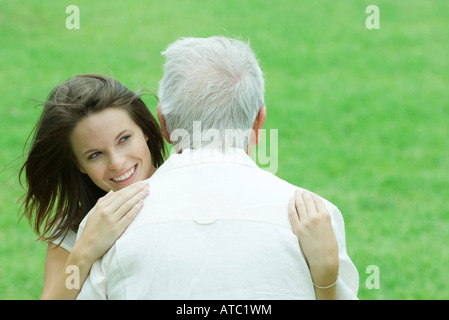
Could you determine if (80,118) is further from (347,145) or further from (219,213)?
(347,145)

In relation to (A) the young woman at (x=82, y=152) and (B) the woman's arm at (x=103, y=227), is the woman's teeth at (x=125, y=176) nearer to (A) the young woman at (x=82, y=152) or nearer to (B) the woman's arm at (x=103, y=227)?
(A) the young woman at (x=82, y=152)

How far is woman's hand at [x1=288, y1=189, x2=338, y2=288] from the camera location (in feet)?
7.46

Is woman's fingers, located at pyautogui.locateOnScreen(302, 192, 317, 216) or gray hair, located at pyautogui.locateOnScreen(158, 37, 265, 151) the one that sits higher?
gray hair, located at pyautogui.locateOnScreen(158, 37, 265, 151)

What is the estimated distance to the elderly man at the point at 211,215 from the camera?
2.21 meters

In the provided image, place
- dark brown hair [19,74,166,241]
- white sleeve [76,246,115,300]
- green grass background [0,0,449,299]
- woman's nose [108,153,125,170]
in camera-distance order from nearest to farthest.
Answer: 1. white sleeve [76,246,115,300]
2. woman's nose [108,153,125,170]
3. dark brown hair [19,74,166,241]
4. green grass background [0,0,449,299]

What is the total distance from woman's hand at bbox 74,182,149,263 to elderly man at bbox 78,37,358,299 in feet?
0.09

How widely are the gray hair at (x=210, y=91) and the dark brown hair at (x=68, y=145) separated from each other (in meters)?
0.75

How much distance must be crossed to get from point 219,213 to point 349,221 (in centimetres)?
426

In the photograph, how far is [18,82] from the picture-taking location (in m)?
9.56

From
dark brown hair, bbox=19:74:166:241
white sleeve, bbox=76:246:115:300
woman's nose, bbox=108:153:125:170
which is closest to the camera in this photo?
white sleeve, bbox=76:246:115:300

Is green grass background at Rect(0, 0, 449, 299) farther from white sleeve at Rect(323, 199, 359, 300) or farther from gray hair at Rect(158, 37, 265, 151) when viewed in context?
white sleeve at Rect(323, 199, 359, 300)

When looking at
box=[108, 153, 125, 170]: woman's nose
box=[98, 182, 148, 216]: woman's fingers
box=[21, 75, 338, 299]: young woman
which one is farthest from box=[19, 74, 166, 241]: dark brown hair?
box=[98, 182, 148, 216]: woman's fingers

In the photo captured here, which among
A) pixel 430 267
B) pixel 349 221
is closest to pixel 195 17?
pixel 349 221

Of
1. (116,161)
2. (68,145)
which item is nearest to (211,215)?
(116,161)
